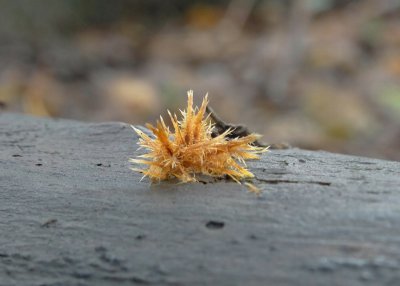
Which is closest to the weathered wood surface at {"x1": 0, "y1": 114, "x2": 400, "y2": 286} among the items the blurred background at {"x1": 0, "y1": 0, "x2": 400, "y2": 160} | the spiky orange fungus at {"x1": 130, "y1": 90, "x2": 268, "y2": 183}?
the spiky orange fungus at {"x1": 130, "y1": 90, "x2": 268, "y2": 183}

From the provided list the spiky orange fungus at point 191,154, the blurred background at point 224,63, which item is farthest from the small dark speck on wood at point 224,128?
the blurred background at point 224,63

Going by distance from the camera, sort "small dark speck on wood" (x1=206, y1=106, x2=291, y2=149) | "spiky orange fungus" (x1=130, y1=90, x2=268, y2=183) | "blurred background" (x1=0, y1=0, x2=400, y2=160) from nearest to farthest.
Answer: "spiky orange fungus" (x1=130, y1=90, x2=268, y2=183) → "small dark speck on wood" (x1=206, y1=106, x2=291, y2=149) → "blurred background" (x1=0, y1=0, x2=400, y2=160)

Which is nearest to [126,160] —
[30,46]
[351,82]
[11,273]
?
[11,273]

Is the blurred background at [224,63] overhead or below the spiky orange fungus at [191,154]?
overhead

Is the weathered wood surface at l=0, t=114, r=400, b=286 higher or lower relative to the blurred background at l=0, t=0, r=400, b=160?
lower

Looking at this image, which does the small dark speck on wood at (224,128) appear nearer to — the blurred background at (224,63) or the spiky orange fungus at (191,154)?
the spiky orange fungus at (191,154)

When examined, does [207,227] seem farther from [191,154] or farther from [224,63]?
[224,63]

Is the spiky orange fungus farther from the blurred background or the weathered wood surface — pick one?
the blurred background
